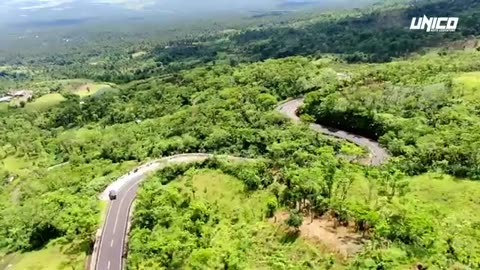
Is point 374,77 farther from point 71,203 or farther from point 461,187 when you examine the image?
point 71,203

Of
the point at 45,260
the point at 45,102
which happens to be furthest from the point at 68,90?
the point at 45,260

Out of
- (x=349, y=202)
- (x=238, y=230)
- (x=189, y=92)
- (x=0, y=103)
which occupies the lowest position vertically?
(x=0, y=103)

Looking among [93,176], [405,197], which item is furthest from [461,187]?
[93,176]

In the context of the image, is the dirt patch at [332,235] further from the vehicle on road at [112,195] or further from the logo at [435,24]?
the logo at [435,24]

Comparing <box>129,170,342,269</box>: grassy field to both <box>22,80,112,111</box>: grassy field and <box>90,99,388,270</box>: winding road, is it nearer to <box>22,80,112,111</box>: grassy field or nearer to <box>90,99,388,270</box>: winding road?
<box>90,99,388,270</box>: winding road

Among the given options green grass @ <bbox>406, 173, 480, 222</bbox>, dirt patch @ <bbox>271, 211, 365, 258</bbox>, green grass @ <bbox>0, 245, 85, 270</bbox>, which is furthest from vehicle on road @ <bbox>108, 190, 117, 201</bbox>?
green grass @ <bbox>406, 173, 480, 222</bbox>

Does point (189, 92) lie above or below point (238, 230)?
below
